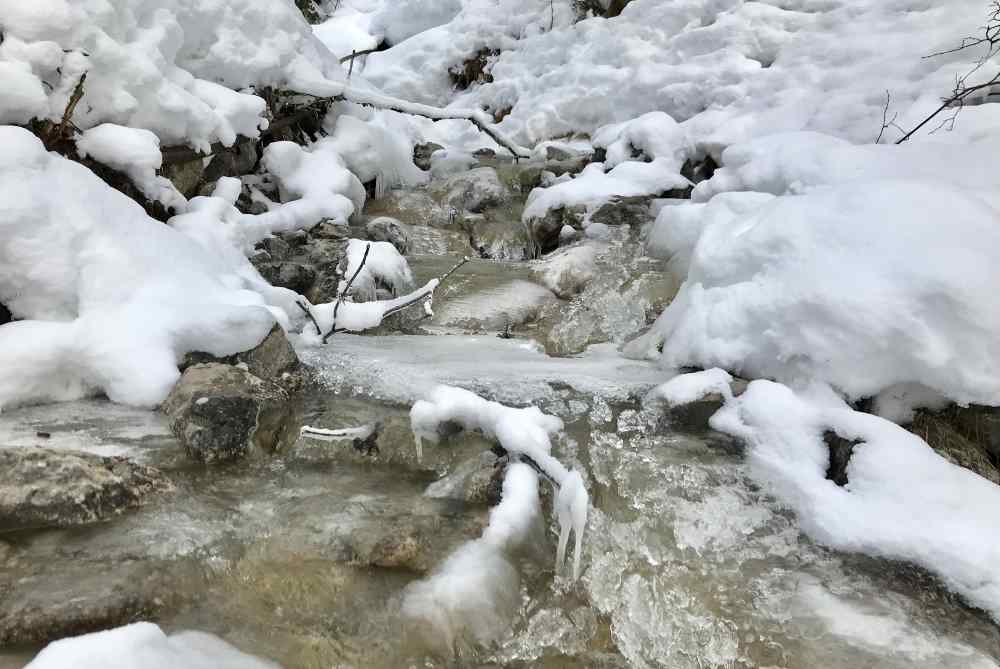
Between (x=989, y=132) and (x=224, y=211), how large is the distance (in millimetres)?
5327

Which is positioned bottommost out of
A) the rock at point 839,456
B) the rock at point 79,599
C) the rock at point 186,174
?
the rock at point 79,599

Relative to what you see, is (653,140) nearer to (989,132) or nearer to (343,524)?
(989,132)

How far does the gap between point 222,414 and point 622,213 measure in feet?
14.1

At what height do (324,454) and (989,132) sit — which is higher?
(989,132)

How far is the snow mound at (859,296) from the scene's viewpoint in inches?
99.3

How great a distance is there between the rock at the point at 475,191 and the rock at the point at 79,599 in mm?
5501

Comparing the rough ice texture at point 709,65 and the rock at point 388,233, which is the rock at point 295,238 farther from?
the rough ice texture at point 709,65

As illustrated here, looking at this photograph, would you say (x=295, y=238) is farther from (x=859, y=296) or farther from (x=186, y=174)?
(x=859, y=296)

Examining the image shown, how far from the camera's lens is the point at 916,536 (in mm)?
1982

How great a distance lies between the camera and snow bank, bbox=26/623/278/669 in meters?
1.28

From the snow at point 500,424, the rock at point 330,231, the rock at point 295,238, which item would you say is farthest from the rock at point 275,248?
the snow at point 500,424

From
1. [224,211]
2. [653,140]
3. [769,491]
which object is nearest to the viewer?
[769,491]

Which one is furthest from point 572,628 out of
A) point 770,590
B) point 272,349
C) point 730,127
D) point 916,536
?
point 730,127

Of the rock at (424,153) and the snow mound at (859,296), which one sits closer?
the snow mound at (859,296)
